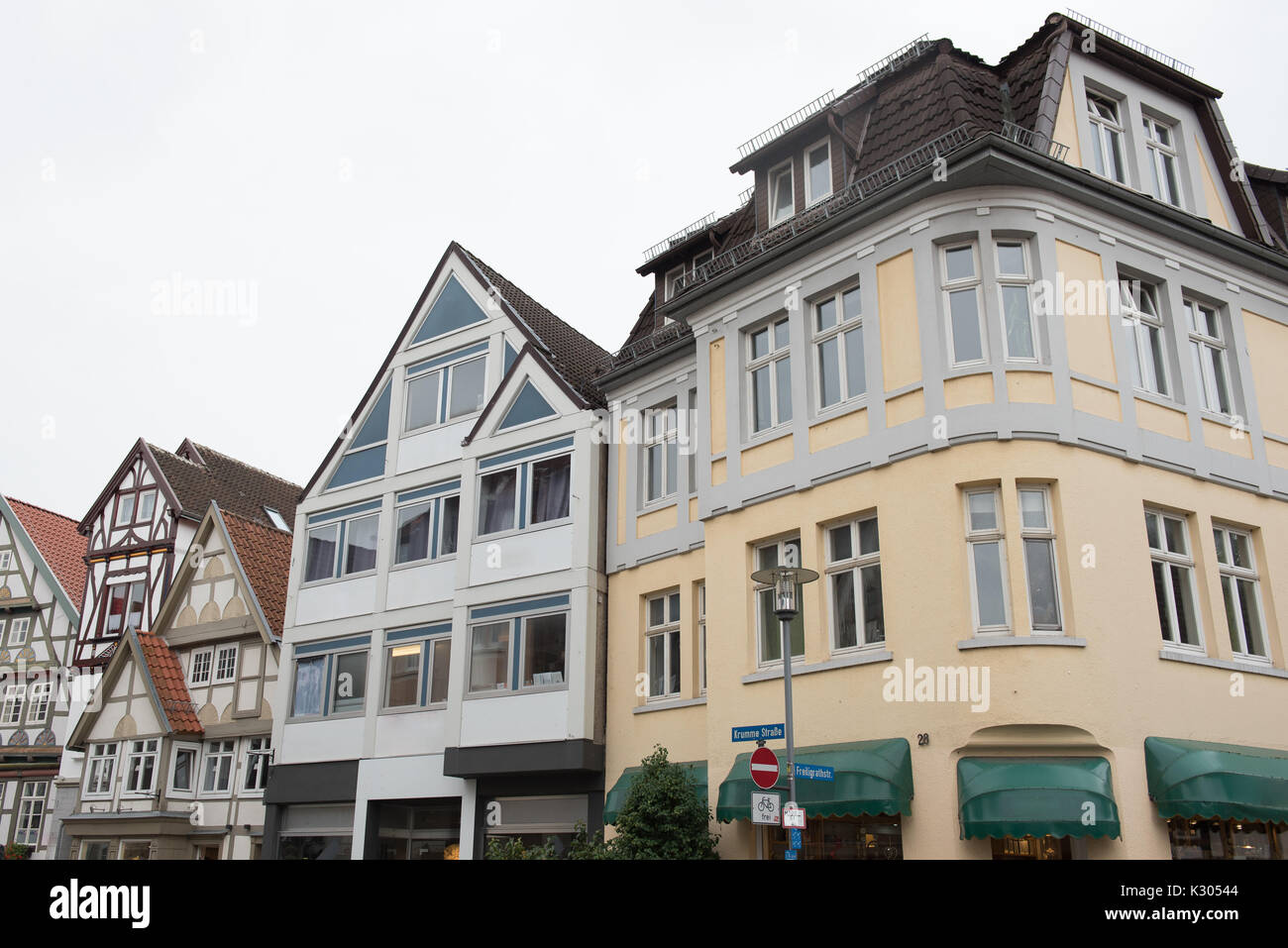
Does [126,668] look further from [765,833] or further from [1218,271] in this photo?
[1218,271]

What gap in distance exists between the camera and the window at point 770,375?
1656 cm

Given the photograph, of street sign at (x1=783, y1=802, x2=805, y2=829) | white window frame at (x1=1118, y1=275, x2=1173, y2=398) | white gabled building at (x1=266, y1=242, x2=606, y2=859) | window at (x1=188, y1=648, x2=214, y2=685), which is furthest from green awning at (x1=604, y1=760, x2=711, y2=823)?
window at (x1=188, y1=648, x2=214, y2=685)

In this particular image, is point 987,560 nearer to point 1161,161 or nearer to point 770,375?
point 770,375

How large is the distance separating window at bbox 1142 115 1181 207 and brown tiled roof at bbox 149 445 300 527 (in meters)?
25.6

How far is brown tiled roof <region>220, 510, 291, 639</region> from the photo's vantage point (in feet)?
93.8

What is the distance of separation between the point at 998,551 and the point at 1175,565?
280cm

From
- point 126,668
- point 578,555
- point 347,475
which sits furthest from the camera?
point 126,668

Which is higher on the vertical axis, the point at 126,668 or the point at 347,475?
the point at 347,475

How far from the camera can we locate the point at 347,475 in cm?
2544

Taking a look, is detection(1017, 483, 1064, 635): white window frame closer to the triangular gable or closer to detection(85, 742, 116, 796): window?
the triangular gable

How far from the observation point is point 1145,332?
50.2ft

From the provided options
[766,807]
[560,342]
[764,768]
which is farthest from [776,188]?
[766,807]
